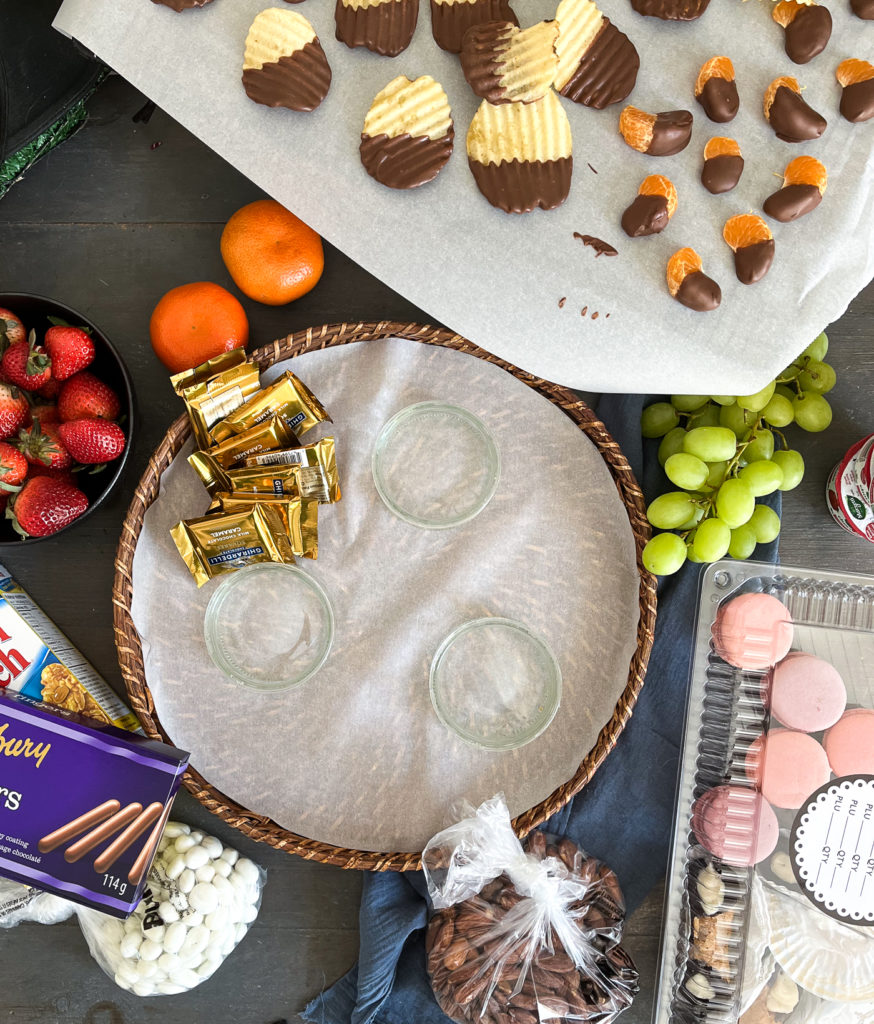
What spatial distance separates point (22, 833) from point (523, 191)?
2.92 ft

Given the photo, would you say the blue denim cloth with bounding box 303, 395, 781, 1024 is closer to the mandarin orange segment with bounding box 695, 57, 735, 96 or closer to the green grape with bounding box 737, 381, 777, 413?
the green grape with bounding box 737, 381, 777, 413

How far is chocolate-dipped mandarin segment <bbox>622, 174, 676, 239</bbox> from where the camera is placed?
935 mm

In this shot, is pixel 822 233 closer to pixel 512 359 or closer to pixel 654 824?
pixel 512 359

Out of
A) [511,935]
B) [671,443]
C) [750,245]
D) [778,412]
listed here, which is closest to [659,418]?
[671,443]

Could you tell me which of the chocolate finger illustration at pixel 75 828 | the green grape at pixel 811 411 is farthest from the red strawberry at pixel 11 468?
the green grape at pixel 811 411

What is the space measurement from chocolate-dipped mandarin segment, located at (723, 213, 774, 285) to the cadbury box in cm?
84

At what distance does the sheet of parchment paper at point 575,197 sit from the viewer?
952 mm

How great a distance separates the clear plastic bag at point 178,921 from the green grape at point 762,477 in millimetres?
791

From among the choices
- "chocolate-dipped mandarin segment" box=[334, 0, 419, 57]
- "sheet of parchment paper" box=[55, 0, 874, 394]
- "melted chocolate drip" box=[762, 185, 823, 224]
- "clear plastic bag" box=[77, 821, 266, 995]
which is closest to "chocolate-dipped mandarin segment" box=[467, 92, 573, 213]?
"sheet of parchment paper" box=[55, 0, 874, 394]

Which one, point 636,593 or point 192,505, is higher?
point 192,505

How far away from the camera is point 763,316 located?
0.95 m

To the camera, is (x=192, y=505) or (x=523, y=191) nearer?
(x=523, y=191)

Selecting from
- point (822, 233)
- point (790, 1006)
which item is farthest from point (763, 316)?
point (790, 1006)

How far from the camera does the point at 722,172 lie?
37.2 inches
